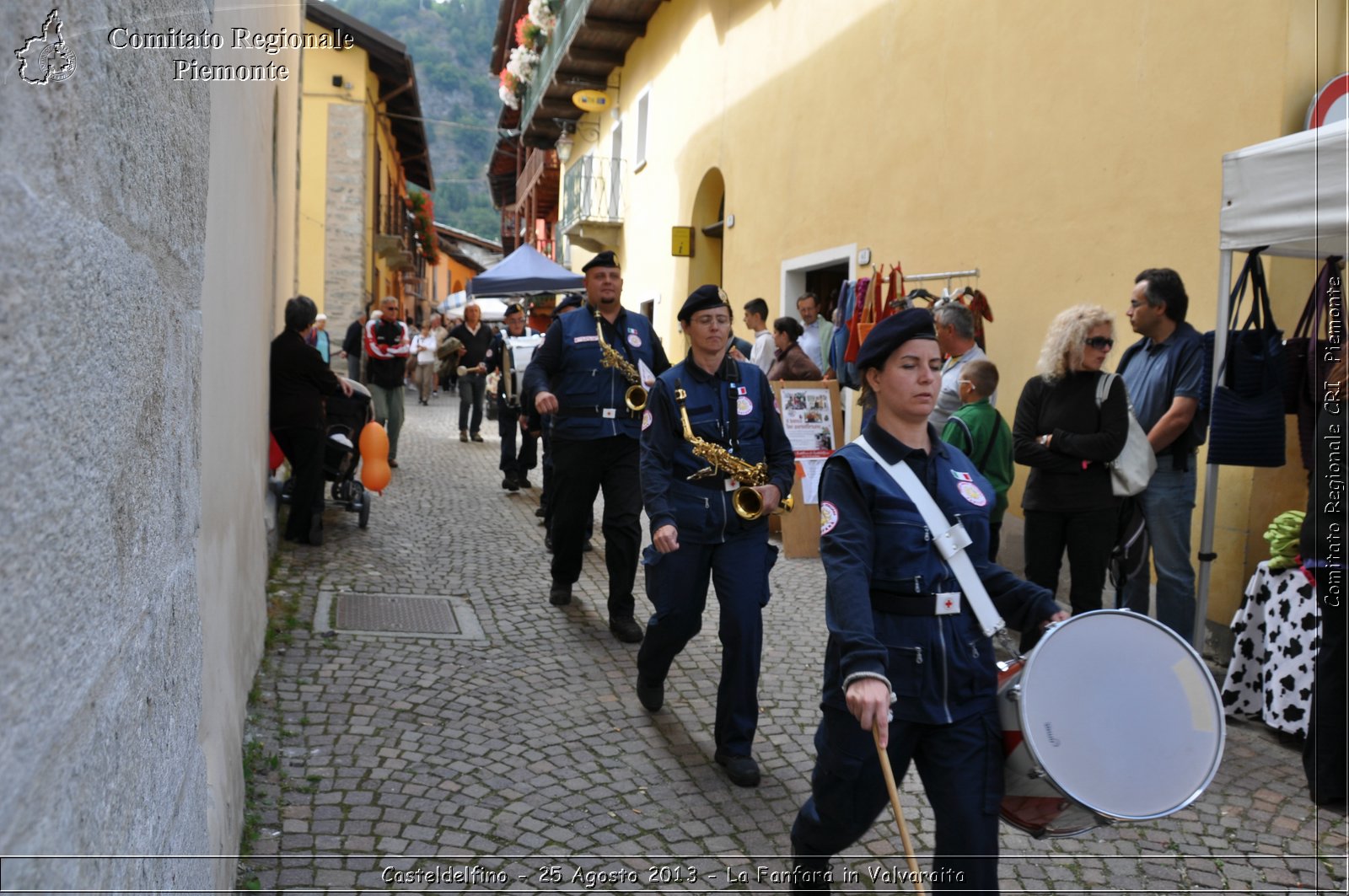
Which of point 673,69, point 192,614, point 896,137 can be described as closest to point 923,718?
point 192,614

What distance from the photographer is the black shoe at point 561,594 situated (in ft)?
22.7

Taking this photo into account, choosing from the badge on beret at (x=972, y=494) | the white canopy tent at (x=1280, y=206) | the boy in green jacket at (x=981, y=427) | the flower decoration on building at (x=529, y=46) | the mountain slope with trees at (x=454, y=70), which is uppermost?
the mountain slope with trees at (x=454, y=70)

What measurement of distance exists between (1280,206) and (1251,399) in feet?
3.09

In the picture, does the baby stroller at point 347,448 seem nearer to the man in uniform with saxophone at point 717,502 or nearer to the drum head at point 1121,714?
the man in uniform with saxophone at point 717,502

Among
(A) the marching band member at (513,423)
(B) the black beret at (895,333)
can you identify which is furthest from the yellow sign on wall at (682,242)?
(B) the black beret at (895,333)

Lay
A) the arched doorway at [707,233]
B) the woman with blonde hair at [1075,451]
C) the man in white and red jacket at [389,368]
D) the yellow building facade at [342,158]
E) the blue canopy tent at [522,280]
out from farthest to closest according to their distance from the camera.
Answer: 1. the yellow building facade at [342,158]
2. the arched doorway at [707,233]
3. the blue canopy tent at [522,280]
4. the man in white and red jacket at [389,368]
5. the woman with blonde hair at [1075,451]

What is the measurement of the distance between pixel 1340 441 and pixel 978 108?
16.1 feet

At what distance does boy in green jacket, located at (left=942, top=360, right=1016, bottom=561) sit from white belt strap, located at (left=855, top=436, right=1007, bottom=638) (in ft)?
10.5

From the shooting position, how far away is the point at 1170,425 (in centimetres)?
566

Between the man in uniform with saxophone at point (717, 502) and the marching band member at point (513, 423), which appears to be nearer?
the man in uniform with saxophone at point (717, 502)

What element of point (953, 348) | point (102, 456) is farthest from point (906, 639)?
point (953, 348)

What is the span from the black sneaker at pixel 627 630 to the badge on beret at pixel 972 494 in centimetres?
332

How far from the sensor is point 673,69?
17312mm

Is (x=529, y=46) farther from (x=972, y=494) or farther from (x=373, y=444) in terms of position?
(x=972, y=494)
